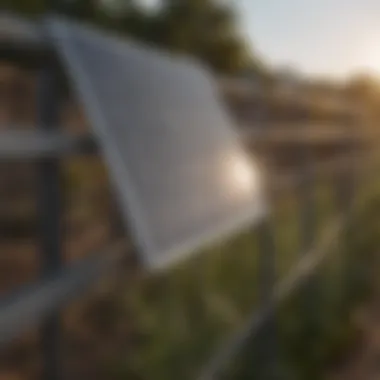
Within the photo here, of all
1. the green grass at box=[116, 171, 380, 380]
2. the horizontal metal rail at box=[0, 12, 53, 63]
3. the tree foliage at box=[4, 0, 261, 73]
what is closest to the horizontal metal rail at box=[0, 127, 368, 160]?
the horizontal metal rail at box=[0, 12, 53, 63]

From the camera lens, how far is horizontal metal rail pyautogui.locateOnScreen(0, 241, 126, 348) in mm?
2021

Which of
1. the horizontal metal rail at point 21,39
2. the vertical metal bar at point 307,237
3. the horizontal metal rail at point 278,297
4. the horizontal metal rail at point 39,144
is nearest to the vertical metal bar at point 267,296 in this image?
the horizontal metal rail at point 278,297

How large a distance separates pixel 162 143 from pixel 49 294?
36.0 inches

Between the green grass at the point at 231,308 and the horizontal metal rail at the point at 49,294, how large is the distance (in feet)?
1.65

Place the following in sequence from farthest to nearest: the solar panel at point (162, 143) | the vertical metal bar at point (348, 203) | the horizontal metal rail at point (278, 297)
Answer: the vertical metal bar at point (348, 203), the horizontal metal rail at point (278, 297), the solar panel at point (162, 143)

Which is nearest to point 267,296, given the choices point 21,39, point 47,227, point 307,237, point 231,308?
point 231,308

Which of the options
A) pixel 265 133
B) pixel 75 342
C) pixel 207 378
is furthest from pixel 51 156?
pixel 265 133

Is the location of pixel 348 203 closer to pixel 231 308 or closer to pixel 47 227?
pixel 231 308

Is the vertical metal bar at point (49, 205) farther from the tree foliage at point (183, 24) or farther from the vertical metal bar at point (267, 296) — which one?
the tree foliage at point (183, 24)

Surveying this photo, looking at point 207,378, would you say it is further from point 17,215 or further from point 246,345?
point 17,215

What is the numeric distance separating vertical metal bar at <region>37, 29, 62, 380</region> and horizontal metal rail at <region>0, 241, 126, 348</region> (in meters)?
0.06

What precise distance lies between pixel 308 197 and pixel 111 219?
375 cm

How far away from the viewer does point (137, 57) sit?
3289 millimetres

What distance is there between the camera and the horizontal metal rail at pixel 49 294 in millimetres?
2021
